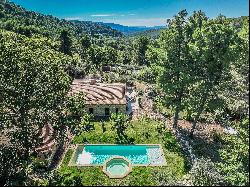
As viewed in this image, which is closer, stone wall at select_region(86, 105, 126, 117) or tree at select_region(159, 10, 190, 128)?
tree at select_region(159, 10, 190, 128)

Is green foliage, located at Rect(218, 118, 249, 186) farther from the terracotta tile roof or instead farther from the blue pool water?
the terracotta tile roof

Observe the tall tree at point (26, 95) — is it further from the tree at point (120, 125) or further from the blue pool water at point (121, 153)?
the tree at point (120, 125)

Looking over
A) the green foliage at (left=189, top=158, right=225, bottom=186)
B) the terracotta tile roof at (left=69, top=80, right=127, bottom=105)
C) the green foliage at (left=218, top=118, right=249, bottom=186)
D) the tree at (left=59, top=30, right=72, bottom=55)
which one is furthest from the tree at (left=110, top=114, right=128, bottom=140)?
the tree at (left=59, top=30, right=72, bottom=55)

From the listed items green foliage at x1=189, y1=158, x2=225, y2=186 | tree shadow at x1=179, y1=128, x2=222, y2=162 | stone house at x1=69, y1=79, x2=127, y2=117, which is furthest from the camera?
stone house at x1=69, y1=79, x2=127, y2=117

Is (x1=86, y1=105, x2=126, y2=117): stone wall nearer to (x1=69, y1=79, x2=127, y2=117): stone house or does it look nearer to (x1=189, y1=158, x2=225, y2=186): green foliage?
(x1=69, y1=79, x2=127, y2=117): stone house

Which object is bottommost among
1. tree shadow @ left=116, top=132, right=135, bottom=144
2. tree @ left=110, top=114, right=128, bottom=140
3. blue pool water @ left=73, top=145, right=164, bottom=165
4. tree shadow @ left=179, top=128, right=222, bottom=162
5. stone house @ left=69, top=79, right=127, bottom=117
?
blue pool water @ left=73, top=145, right=164, bottom=165

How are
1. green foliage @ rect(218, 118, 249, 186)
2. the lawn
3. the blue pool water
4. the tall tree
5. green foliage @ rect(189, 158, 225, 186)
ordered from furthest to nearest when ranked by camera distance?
1. the blue pool water
2. the tall tree
3. the lawn
4. green foliage @ rect(218, 118, 249, 186)
5. green foliage @ rect(189, 158, 225, 186)

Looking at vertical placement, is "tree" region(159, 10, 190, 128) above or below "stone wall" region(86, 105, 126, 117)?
above
